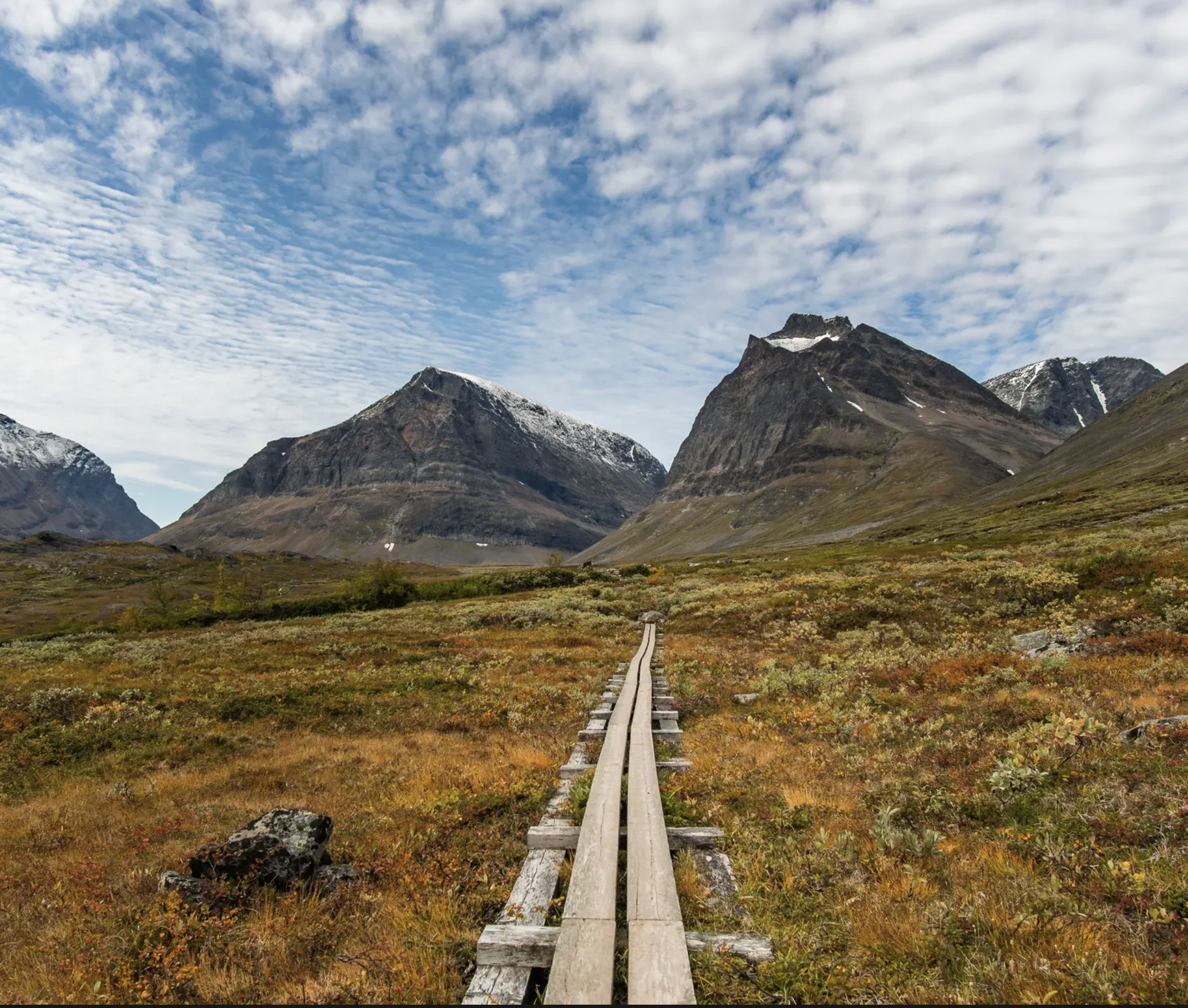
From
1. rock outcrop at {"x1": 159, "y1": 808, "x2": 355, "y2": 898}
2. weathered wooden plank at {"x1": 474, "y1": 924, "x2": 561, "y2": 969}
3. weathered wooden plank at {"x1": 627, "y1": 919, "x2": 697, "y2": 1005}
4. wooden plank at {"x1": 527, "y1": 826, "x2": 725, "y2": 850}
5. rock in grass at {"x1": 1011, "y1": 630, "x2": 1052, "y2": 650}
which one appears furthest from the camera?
rock in grass at {"x1": 1011, "y1": 630, "x2": 1052, "y2": 650}

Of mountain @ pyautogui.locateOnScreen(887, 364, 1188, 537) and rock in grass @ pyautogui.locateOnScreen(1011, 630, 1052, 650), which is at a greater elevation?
mountain @ pyautogui.locateOnScreen(887, 364, 1188, 537)

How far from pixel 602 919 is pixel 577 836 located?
227 centimetres

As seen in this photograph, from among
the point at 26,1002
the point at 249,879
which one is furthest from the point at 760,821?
the point at 26,1002

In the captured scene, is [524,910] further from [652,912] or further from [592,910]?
[652,912]

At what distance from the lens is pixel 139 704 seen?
61.8ft

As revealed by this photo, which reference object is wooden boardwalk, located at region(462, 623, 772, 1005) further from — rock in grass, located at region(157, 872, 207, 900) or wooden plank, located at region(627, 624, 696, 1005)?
rock in grass, located at region(157, 872, 207, 900)

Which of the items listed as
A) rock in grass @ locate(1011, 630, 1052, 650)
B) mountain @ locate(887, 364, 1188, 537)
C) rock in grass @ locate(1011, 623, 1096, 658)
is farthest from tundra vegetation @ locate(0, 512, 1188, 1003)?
mountain @ locate(887, 364, 1188, 537)

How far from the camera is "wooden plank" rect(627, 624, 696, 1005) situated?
4.15 m

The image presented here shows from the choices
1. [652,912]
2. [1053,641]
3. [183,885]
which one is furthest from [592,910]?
[1053,641]

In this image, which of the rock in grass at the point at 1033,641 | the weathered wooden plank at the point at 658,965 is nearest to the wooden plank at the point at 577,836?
the weathered wooden plank at the point at 658,965

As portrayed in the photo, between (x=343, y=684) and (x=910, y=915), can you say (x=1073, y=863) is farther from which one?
(x=343, y=684)

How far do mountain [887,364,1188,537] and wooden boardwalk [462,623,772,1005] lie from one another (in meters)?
86.7

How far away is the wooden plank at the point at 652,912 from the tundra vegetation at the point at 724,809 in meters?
0.39

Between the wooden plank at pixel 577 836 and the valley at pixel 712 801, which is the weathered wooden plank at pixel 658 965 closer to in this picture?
the valley at pixel 712 801
